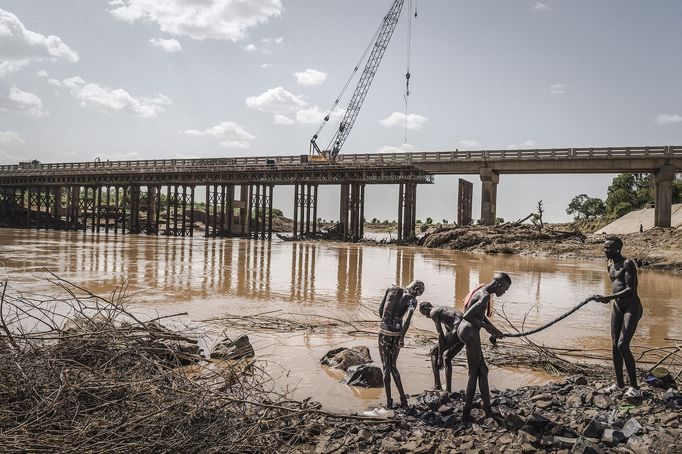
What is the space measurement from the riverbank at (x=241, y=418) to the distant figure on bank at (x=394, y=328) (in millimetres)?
337

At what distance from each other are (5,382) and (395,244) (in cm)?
3900

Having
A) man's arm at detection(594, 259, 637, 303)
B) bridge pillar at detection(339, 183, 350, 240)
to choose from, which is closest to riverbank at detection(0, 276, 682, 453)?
man's arm at detection(594, 259, 637, 303)

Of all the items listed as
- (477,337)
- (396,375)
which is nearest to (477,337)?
(477,337)

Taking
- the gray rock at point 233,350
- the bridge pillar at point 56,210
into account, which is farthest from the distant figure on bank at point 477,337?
the bridge pillar at point 56,210

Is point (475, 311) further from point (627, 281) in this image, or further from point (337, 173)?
point (337, 173)

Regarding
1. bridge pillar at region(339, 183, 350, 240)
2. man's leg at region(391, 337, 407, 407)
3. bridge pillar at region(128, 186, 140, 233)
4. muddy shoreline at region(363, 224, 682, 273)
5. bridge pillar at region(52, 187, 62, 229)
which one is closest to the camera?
man's leg at region(391, 337, 407, 407)

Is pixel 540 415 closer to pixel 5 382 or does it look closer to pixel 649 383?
pixel 649 383

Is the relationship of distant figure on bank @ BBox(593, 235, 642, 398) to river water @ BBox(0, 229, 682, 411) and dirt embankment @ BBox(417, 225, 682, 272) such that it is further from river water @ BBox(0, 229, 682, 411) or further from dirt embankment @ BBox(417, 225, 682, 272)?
dirt embankment @ BBox(417, 225, 682, 272)

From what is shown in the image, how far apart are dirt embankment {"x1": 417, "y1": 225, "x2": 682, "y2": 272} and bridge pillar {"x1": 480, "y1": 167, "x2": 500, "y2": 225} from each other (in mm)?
2607

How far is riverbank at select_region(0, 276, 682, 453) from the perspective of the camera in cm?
430

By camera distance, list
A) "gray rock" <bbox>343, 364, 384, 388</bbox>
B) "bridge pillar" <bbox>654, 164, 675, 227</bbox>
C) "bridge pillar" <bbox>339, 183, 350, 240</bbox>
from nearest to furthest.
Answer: "gray rock" <bbox>343, 364, 384, 388</bbox> → "bridge pillar" <bbox>654, 164, 675, 227</bbox> → "bridge pillar" <bbox>339, 183, 350, 240</bbox>

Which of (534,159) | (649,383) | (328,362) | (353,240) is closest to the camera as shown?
(649,383)

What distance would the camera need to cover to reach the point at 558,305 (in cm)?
1377

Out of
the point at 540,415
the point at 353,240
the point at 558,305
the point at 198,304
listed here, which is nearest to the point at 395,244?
the point at 353,240
